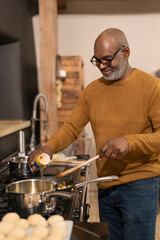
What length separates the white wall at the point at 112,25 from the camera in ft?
15.0

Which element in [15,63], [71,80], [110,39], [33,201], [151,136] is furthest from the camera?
[71,80]

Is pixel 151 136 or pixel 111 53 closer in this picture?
pixel 151 136

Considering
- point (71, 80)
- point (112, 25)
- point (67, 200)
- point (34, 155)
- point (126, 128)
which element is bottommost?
point (67, 200)

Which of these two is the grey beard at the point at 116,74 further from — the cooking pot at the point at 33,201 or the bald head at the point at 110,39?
the cooking pot at the point at 33,201

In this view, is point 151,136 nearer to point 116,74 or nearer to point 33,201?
point 116,74

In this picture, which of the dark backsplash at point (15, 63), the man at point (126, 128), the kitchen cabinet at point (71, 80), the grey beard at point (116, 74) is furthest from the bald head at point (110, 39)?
the kitchen cabinet at point (71, 80)

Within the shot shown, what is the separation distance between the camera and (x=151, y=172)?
1.74m

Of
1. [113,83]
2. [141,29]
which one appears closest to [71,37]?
[141,29]

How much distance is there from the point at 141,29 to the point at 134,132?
3.22 meters

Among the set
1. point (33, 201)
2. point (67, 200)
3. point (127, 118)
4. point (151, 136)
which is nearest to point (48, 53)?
point (127, 118)

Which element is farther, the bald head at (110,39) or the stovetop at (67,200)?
the bald head at (110,39)

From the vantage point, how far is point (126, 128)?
5.66 ft

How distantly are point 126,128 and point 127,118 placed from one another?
0.18ft

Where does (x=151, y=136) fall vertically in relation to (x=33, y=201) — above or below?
above
